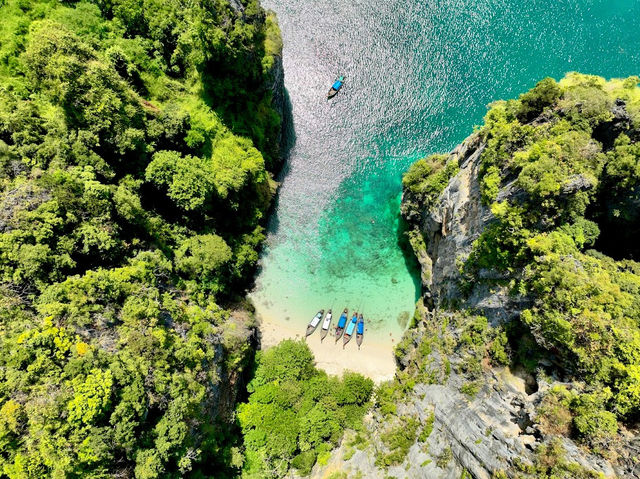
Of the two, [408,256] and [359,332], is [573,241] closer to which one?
[408,256]

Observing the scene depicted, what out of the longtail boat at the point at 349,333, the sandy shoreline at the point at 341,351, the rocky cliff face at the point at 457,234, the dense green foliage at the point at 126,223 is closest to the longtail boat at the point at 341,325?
the longtail boat at the point at 349,333

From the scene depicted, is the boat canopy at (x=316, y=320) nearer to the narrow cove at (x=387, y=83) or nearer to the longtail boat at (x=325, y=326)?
the longtail boat at (x=325, y=326)

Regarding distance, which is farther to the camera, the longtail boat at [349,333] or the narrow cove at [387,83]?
the narrow cove at [387,83]

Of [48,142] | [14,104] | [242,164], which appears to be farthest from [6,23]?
[242,164]

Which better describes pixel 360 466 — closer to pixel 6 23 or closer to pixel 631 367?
pixel 631 367

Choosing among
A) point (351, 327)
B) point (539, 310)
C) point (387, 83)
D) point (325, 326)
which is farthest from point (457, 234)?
point (387, 83)

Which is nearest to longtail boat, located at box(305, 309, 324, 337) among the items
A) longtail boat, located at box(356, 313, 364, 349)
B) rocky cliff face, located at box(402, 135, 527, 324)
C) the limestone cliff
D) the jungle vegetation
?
longtail boat, located at box(356, 313, 364, 349)
